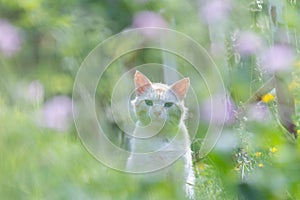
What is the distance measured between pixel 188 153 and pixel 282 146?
0.64 m

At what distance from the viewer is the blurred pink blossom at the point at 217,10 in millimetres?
2729

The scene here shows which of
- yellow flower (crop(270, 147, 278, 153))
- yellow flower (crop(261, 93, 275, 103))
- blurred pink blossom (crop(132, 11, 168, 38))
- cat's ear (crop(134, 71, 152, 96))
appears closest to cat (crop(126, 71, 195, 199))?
cat's ear (crop(134, 71, 152, 96))

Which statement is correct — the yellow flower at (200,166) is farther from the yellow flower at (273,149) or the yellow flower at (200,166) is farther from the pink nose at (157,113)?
the yellow flower at (273,149)

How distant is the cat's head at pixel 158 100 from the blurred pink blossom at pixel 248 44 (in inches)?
11.1

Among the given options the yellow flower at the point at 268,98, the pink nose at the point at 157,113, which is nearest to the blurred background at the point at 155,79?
the yellow flower at the point at 268,98

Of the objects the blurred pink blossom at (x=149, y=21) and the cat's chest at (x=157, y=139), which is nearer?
the cat's chest at (x=157, y=139)

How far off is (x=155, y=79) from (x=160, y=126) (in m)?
0.79

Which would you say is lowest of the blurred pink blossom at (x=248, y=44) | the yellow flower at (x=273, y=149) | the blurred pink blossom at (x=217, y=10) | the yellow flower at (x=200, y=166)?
the yellow flower at (x=273, y=149)

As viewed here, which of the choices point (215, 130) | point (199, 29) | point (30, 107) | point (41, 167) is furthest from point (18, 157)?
point (199, 29)

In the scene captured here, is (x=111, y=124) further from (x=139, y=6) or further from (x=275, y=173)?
(x=275, y=173)

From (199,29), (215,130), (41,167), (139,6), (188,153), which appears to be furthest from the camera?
(139,6)

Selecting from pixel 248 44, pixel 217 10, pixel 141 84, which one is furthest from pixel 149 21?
pixel 141 84

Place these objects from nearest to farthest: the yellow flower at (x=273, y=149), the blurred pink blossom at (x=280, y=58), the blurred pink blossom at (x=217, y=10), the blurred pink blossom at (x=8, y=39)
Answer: the yellow flower at (x=273, y=149), the blurred pink blossom at (x=280, y=58), the blurred pink blossom at (x=217, y=10), the blurred pink blossom at (x=8, y=39)

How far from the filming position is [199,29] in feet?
9.89
